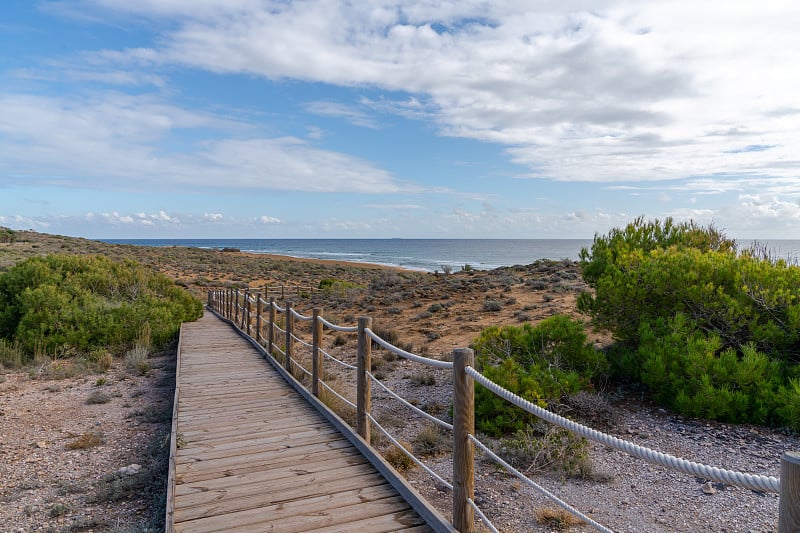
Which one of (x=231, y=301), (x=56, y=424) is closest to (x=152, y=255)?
(x=231, y=301)

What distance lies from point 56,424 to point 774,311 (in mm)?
9717

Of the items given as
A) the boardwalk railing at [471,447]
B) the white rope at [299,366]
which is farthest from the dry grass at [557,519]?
the white rope at [299,366]

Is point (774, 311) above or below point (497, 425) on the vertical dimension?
above

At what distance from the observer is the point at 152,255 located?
4856 centimetres

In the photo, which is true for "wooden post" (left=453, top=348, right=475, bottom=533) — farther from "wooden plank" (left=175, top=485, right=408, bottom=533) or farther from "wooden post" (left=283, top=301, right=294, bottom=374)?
"wooden post" (left=283, top=301, right=294, bottom=374)

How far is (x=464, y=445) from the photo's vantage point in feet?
10.9

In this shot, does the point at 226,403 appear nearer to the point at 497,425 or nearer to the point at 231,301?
Result: the point at 497,425

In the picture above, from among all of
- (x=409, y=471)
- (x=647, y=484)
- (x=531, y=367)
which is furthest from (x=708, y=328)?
(x=409, y=471)

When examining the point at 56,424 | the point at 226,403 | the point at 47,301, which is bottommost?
the point at 56,424

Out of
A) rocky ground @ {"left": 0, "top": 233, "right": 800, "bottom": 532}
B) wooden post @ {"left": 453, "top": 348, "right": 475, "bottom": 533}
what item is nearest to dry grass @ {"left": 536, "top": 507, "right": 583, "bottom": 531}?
rocky ground @ {"left": 0, "top": 233, "right": 800, "bottom": 532}

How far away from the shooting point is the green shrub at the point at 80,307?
1091 centimetres

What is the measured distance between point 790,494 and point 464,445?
1.92m

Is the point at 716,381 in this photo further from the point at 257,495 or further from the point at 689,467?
the point at 257,495

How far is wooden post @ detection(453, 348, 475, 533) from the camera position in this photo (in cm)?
331
